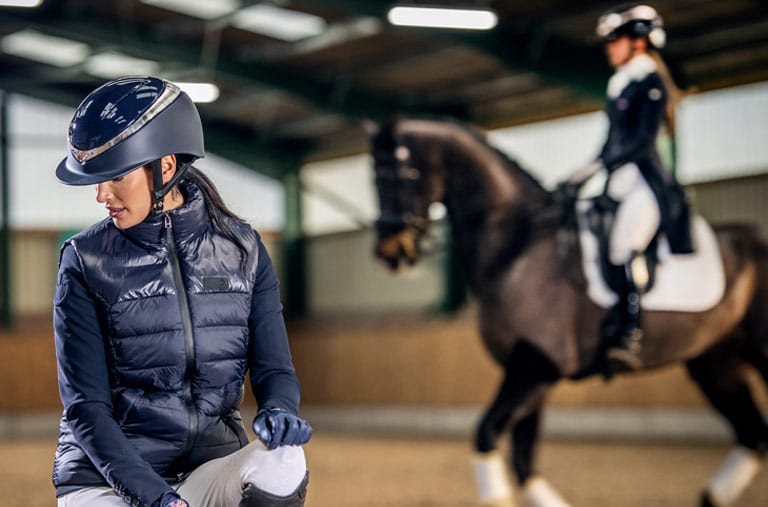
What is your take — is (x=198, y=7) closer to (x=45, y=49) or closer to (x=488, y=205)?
(x=45, y=49)

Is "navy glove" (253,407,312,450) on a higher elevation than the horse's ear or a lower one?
lower

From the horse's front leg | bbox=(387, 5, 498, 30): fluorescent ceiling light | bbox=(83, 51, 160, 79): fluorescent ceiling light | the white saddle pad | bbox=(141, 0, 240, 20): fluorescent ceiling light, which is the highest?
bbox=(141, 0, 240, 20): fluorescent ceiling light

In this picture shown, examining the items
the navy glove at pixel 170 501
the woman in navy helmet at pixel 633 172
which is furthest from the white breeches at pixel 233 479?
the woman in navy helmet at pixel 633 172

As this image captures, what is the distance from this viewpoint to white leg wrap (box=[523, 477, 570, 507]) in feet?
14.9

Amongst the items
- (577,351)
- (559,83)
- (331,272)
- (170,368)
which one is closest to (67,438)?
(170,368)

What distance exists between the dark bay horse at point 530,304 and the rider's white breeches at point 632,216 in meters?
0.22

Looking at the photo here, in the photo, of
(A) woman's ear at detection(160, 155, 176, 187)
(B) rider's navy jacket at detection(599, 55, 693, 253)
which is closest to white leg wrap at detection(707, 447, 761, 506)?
(B) rider's navy jacket at detection(599, 55, 693, 253)

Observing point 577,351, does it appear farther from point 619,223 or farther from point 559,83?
point 559,83

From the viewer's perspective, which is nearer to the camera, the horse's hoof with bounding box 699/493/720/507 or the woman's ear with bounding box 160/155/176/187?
the woman's ear with bounding box 160/155/176/187

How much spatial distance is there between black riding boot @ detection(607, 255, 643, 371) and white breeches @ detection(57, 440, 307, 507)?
125 inches

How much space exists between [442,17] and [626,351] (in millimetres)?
4589

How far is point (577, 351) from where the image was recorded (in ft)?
16.1

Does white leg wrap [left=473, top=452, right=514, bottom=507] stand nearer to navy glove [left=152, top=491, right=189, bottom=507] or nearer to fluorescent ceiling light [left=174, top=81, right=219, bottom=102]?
navy glove [left=152, top=491, right=189, bottom=507]

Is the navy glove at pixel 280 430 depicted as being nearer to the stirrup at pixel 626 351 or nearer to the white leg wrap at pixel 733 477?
the stirrup at pixel 626 351
